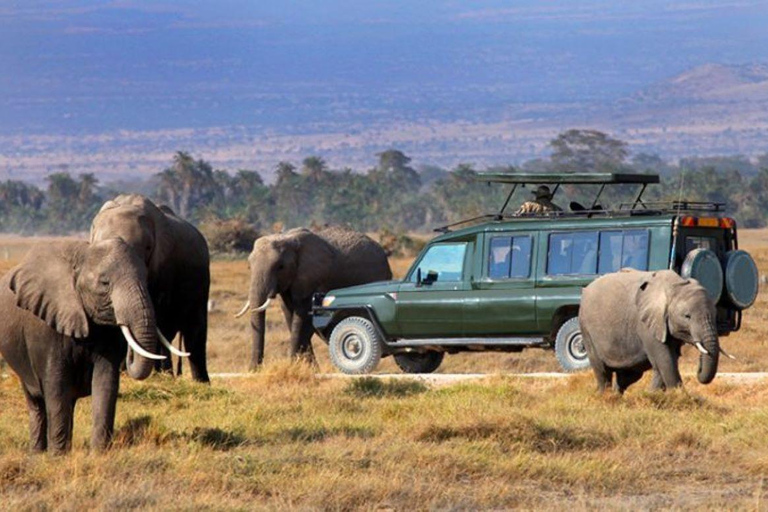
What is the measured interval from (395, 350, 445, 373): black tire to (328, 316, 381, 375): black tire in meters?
0.84

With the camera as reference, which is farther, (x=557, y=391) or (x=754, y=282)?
(x=754, y=282)

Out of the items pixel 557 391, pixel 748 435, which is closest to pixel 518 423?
pixel 748 435

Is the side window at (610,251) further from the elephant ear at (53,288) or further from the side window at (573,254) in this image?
the elephant ear at (53,288)

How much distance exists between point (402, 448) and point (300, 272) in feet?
42.4

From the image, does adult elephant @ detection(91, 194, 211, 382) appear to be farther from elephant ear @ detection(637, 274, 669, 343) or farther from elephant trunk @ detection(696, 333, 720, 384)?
elephant trunk @ detection(696, 333, 720, 384)

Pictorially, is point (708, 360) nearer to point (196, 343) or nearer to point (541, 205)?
point (196, 343)

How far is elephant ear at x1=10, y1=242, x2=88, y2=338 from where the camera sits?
515 inches

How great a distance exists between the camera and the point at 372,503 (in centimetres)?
1208

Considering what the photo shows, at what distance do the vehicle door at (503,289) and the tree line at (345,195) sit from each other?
242 ft

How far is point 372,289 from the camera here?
23.8m

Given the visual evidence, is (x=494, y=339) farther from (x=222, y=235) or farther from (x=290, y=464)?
(x=222, y=235)

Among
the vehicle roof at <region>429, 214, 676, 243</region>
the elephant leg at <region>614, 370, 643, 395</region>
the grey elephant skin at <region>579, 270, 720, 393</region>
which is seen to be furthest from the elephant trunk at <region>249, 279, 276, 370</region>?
the elephant leg at <region>614, 370, 643, 395</region>

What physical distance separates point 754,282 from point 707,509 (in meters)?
9.58

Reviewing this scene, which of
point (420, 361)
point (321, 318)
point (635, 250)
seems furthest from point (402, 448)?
point (420, 361)
